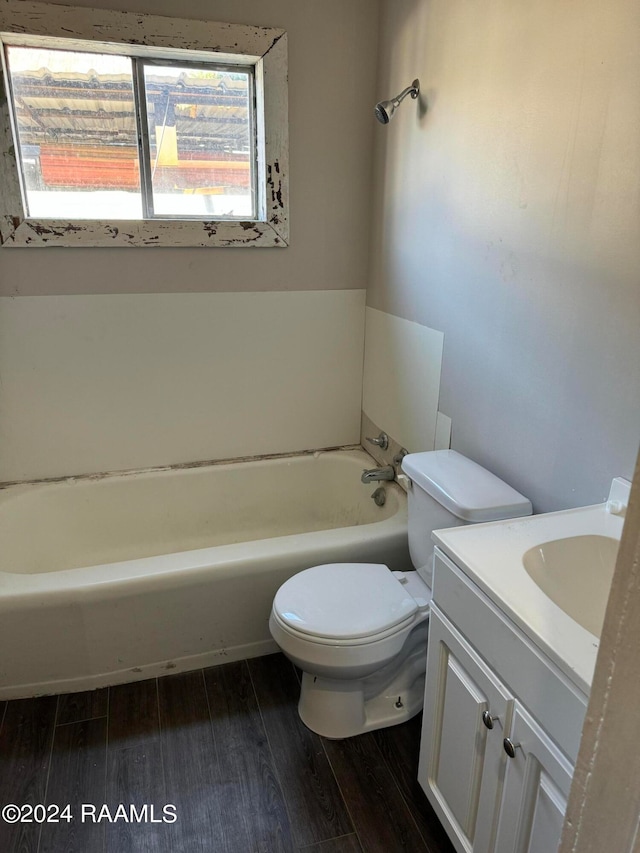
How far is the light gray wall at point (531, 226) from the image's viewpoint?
1177 mm

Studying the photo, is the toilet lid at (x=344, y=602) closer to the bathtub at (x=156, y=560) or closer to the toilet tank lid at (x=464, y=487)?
the bathtub at (x=156, y=560)

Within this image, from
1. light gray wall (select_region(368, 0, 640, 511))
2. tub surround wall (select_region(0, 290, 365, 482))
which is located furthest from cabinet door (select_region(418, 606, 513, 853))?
tub surround wall (select_region(0, 290, 365, 482))

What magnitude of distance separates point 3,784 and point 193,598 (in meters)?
0.68

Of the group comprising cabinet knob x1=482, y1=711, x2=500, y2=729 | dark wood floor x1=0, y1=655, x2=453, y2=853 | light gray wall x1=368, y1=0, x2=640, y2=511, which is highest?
light gray wall x1=368, y1=0, x2=640, y2=511

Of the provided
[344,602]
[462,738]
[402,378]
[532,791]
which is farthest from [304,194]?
[532,791]

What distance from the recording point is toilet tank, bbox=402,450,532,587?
4.80 feet

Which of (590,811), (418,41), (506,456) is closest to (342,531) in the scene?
(506,456)

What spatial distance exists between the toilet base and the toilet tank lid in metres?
0.55

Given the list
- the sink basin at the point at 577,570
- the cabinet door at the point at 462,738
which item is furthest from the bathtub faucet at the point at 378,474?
the sink basin at the point at 577,570

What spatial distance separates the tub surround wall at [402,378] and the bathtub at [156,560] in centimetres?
26

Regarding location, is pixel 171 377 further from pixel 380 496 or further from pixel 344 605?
pixel 344 605

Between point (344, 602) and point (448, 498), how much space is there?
16.8 inches

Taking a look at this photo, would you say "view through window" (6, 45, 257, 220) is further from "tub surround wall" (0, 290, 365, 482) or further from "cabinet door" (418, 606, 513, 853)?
"cabinet door" (418, 606, 513, 853)

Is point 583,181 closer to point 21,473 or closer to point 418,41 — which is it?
point 418,41
